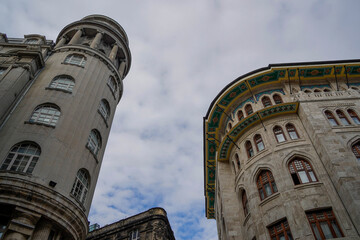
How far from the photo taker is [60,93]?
68.4ft

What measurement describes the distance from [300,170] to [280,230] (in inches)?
171

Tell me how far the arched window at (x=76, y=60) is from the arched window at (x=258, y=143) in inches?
651

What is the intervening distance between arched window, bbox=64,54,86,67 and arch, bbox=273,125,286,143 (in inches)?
695

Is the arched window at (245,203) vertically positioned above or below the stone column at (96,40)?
below

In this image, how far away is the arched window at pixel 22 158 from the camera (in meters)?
15.9

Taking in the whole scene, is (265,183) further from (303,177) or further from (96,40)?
(96,40)

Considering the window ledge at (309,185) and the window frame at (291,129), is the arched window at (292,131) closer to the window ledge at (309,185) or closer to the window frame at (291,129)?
the window frame at (291,129)

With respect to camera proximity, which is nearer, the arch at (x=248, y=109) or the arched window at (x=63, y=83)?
the arched window at (x=63, y=83)

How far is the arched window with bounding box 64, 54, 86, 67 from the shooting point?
25.1m

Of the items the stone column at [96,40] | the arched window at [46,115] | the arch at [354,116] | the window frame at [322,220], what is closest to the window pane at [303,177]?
the window frame at [322,220]

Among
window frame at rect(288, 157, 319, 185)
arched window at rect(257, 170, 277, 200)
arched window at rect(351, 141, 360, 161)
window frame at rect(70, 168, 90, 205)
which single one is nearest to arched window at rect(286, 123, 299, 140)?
window frame at rect(288, 157, 319, 185)

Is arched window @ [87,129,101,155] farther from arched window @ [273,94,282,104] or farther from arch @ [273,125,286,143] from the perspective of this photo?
arched window @ [273,94,282,104]

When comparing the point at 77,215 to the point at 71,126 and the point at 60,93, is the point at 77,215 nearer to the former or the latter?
the point at 71,126

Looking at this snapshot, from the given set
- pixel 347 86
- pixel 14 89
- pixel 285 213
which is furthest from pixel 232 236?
pixel 14 89
